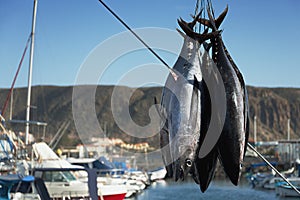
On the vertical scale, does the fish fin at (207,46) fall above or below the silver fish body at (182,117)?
above

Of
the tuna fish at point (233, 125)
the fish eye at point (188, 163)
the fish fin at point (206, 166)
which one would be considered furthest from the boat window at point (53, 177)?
the fish eye at point (188, 163)

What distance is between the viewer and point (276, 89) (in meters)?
198

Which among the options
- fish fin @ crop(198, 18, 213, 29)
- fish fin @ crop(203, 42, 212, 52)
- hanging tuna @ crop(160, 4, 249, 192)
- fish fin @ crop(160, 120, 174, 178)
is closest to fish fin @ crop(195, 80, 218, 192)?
hanging tuna @ crop(160, 4, 249, 192)

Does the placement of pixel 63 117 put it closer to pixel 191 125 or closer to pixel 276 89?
pixel 276 89

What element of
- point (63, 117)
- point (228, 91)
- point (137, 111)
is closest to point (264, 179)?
point (228, 91)

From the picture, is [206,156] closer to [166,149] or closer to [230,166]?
[230,166]

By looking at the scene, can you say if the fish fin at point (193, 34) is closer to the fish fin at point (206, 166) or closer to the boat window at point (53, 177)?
the fish fin at point (206, 166)

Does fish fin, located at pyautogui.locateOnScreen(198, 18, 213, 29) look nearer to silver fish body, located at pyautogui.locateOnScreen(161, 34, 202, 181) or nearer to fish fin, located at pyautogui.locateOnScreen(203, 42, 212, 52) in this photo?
fish fin, located at pyautogui.locateOnScreen(203, 42, 212, 52)

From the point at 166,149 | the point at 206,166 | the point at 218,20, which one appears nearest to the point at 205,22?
the point at 218,20

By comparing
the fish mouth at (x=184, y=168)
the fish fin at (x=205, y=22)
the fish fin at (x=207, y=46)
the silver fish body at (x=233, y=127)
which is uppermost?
the fish fin at (x=205, y=22)

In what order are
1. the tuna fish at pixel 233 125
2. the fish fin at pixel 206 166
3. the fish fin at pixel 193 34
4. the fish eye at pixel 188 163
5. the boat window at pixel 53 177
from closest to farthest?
the fish eye at pixel 188 163 → the tuna fish at pixel 233 125 → the fish fin at pixel 206 166 → the fish fin at pixel 193 34 → the boat window at pixel 53 177

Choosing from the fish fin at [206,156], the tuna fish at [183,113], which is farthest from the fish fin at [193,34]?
the fish fin at [206,156]

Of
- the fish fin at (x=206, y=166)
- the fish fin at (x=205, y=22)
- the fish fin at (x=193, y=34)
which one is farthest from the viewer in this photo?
the fish fin at (x=205, y=22)

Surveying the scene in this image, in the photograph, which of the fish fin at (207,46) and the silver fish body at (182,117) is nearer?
the silver fish body at (182,117)
